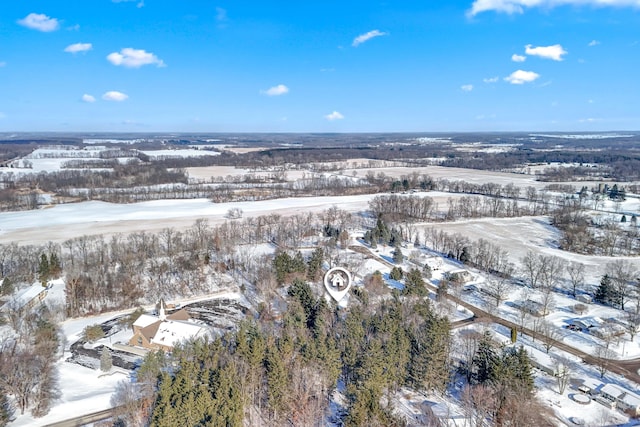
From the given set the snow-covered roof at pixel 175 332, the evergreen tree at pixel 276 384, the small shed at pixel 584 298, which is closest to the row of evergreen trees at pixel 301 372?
the evergreen tree at pixel 276 384

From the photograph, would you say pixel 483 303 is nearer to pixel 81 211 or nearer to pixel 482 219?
pixel 482 219

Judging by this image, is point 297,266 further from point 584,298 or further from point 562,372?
point 584,298

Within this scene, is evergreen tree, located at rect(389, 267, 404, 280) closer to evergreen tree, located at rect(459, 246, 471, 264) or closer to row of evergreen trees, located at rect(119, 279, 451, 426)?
evergreen tree, located at rect(459, 246, 471, 264)

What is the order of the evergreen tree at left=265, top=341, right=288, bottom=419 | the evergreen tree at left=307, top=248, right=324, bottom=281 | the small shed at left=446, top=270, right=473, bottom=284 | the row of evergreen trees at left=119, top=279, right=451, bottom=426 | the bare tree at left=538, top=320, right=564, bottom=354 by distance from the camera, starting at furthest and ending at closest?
the evergreen tree at left=307, top=248, right=324, bottom=281 → the small shed at left=446, top=270, right=473, bottom=284 → the bare tree at left=538, top=320, right=564, bottom=354 → the evergreen tree at left=265, top=341, right=288, bottom=419 → the row of evergreen trees at left=119, top=279, right=451, bottom=426

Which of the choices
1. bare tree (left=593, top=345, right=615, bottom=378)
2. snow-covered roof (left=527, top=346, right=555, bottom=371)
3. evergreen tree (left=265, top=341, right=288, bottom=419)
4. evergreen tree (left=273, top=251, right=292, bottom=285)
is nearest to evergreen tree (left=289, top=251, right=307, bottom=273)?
evergreen tree (left=273, top=251, right=292, bottom=285)

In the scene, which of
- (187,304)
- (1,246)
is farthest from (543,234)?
Result: (1,246)

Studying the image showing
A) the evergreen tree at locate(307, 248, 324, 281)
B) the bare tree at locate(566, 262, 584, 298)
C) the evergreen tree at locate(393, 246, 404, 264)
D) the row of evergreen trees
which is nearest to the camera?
the row of evergreen trees

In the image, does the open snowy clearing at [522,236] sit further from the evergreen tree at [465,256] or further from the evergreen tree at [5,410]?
the evergreen tree at [5,410]

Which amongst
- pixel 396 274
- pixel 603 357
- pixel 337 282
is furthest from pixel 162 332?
pixel 603 357
